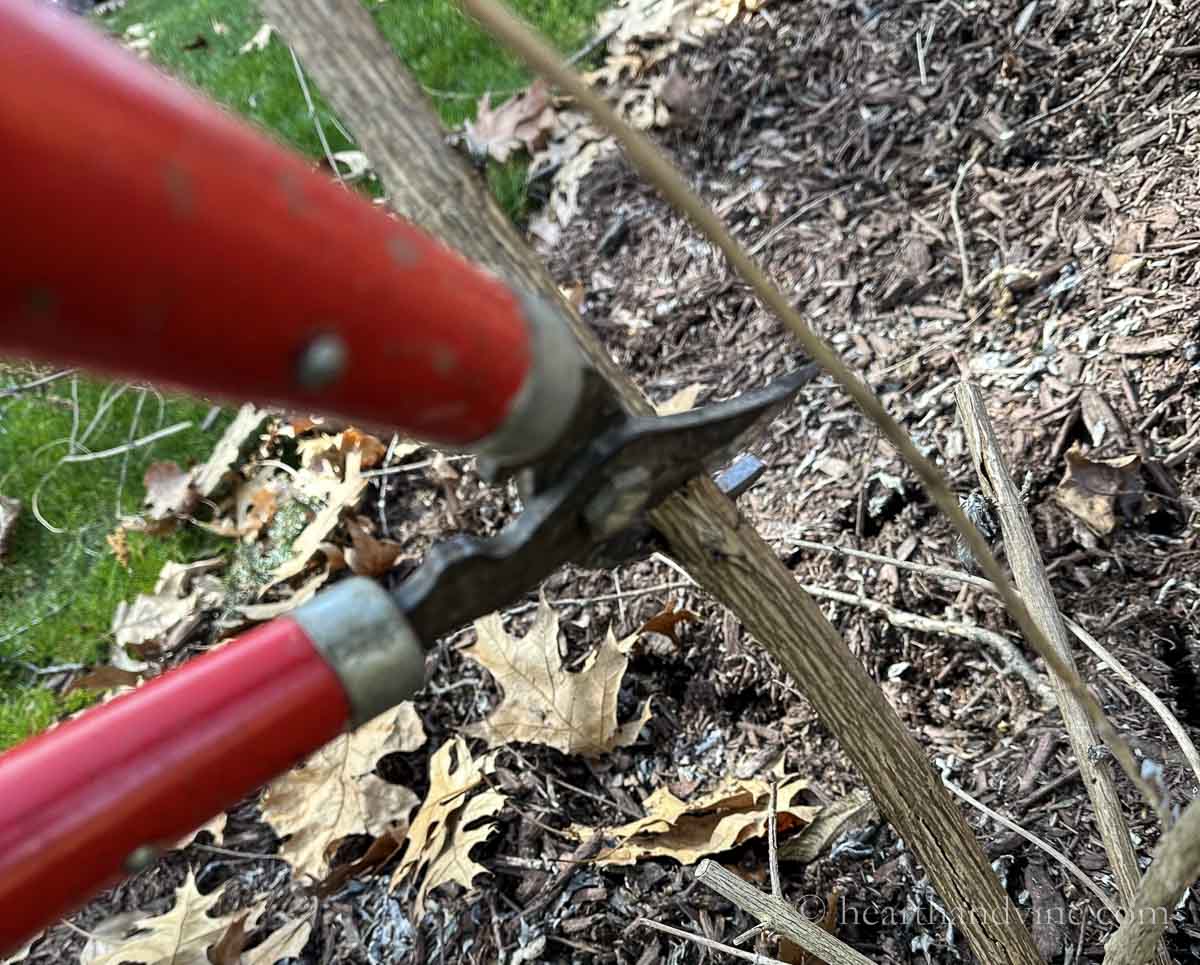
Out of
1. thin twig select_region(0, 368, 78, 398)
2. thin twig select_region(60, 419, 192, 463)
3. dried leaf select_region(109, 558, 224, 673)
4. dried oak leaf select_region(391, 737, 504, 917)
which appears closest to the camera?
dried oak leaf select_region(391, 737, 504, 917)

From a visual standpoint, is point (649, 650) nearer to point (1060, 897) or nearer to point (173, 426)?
point (1060, 897)

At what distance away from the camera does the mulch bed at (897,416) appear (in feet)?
4.87

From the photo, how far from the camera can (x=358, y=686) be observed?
785 millimetres

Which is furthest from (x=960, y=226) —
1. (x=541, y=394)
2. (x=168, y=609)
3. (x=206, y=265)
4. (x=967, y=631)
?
(x=168, y=609)

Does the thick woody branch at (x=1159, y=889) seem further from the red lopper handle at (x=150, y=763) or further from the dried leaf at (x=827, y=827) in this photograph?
the red lopper handle at (x=150, y=763)

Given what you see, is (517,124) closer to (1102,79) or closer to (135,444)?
(135,444)

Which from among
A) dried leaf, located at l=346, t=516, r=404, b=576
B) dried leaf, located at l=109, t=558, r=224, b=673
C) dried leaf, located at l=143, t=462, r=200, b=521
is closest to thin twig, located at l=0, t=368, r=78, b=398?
dried leaf, located at l=143, t=462, r=200, b=521

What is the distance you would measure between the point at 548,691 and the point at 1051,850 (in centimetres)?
84

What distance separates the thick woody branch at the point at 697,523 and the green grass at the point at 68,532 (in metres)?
1.99

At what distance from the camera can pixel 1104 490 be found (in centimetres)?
161

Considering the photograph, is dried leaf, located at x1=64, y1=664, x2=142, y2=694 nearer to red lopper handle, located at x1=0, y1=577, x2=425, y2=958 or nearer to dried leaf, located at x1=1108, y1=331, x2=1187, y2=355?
red lopper handle, located at x1=0, y1=577, x2=425, y2=958

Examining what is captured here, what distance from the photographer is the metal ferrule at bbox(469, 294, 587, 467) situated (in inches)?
29.0

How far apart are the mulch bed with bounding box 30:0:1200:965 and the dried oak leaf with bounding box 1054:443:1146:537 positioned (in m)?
0.03

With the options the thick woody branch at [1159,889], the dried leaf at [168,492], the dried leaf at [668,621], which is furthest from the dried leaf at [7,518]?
the thick woody branch at [1159,889]
